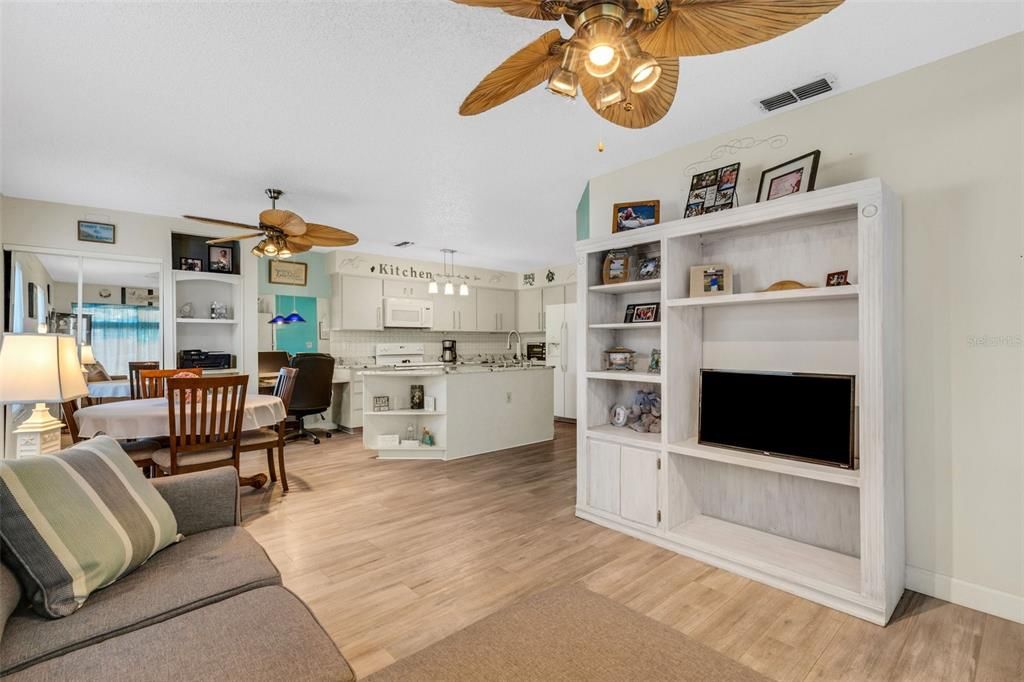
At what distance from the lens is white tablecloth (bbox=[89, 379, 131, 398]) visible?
13.8 feet

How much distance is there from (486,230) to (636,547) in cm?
377

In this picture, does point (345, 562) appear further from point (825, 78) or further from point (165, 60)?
point (825, 78)

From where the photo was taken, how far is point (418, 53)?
2.20 meters

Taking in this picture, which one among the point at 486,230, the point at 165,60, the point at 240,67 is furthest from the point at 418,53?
the point at 486,230

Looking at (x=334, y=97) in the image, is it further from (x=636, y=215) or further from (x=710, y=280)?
(x=710, y=280)

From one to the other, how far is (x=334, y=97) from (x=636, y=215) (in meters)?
1.92

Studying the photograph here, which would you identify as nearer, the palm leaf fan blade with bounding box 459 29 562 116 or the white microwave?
the palm leaf fan blade with bounding box 459 29 562 116

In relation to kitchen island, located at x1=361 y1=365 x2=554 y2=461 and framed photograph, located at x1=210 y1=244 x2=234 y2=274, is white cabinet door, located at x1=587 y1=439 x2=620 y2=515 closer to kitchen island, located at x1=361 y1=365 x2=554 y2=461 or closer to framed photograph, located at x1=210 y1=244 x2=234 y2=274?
kitchen island, located at x1=361 y1=365 x2=554 y2=461

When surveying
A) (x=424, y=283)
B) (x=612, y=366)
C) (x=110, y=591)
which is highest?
(x=424, y=283)

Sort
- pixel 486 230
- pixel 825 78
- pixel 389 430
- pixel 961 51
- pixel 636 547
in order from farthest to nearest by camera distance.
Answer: pixel 486 230, pixel 389 430, pixel 636 547, pixel 825 78, pixel 961 51

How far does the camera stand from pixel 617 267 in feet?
10.5

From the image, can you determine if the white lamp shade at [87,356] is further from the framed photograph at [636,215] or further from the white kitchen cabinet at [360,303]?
the framed photograph at [636,215]

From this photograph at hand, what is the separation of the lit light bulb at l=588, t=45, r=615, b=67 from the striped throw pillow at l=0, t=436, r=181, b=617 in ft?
6.57

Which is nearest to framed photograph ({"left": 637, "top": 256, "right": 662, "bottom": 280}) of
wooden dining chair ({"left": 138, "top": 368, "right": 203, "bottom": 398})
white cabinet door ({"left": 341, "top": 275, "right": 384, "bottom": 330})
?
wooden dining chair ({"left": 138, "top": 368, "right": 203, "bottom": 398})
